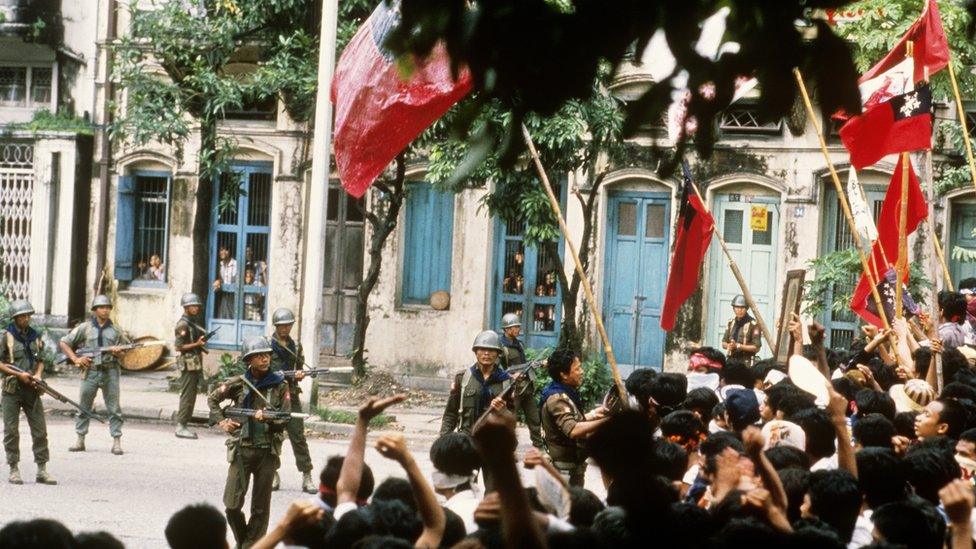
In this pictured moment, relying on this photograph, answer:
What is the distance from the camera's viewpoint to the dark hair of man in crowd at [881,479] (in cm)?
622

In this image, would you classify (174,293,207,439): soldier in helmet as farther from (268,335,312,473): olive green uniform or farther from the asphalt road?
(268,335,312,473): olive green uniform

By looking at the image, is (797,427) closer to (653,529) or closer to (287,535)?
(287,535)

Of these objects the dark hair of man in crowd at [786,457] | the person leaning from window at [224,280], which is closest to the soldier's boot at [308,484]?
the dark hair of man in crowd at [786,457]

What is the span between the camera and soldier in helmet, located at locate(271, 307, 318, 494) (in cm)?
1280

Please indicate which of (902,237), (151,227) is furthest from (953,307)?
(151,227)

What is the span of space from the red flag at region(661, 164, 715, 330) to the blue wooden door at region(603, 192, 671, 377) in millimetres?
8390

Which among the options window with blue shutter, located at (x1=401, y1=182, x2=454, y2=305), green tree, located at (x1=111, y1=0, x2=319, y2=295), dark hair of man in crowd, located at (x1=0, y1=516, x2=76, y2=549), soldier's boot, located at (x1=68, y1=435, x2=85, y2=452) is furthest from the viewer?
window with blue shutter, located at (x1=401, y1=182, x2=454, y2=305)

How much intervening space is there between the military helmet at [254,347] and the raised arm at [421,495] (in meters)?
5.82

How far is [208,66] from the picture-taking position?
2058 centimetres

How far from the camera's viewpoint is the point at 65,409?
18094 millimetres

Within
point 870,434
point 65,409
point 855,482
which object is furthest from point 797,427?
point 65,409

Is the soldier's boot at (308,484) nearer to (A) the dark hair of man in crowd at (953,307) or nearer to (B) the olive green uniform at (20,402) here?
(B) the olive green uniform at (20,402)

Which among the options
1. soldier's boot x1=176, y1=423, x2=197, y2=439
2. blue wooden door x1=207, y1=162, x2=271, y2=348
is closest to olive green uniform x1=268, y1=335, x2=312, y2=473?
soldier's boot x1=176, y1=423, x2=197, y2=439

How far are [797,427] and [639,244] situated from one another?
12985 millimetres
